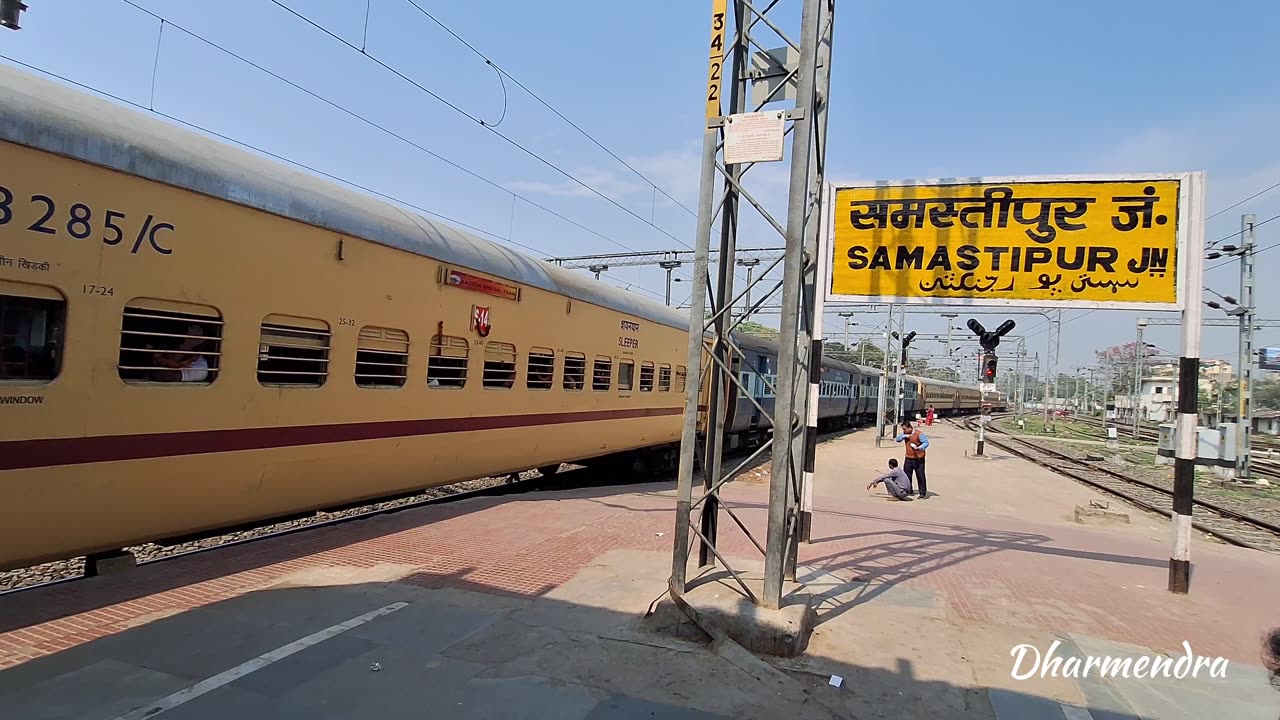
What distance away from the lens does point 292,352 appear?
571cm

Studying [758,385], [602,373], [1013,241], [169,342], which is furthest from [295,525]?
[758,385]

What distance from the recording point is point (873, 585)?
6.21 m

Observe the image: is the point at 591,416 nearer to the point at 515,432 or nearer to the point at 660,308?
the point at 515,432

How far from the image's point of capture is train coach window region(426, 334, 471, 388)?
23.7ft

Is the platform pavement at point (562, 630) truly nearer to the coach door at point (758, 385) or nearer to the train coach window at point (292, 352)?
the train coach window at point (292, 352)

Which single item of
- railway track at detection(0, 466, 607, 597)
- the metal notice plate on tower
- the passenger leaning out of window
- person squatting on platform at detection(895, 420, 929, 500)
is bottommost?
railway track at detection(0, 466, 607, 597)

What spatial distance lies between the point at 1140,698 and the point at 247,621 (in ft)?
18.6

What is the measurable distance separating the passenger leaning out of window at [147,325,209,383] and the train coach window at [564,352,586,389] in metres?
5.15

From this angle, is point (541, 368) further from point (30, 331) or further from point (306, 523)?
point (30, 331)

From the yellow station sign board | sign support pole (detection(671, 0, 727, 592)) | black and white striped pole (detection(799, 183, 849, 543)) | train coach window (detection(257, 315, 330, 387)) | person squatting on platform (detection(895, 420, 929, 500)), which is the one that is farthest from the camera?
person squatting on platform (detection(895, 420, 929, 500))

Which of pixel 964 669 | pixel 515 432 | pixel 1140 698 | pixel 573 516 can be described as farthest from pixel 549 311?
pixel 1140 698

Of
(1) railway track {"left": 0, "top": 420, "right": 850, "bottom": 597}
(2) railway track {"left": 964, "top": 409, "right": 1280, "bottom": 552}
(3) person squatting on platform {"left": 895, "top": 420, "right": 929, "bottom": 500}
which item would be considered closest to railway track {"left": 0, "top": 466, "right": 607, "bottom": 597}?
(1) railway track {"left": 0, "top": 420, "right": 850, "bottom": 597}

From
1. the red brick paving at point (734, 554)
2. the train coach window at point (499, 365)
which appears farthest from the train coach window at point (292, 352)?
the train coach window at point (499, 365)

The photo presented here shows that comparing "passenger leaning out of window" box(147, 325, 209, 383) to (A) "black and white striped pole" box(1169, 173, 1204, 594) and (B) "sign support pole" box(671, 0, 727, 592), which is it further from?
(A) "black and white striped pole" box(1169, 173, 1204, 594)
